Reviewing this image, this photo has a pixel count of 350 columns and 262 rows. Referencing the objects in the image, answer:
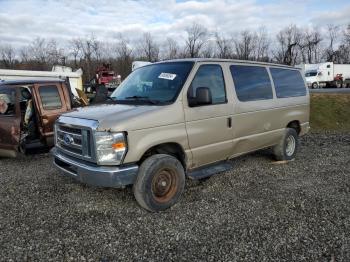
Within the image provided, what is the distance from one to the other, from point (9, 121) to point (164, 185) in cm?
448

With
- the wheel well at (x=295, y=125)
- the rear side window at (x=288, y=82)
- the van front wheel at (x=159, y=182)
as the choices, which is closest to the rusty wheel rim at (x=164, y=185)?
the van front wheel at (x=159, y=182)

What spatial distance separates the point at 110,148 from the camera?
4.49 m

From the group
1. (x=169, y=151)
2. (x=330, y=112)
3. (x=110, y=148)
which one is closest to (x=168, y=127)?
(x=169, y=151)

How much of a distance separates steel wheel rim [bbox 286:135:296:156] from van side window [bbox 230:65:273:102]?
1.35 meters

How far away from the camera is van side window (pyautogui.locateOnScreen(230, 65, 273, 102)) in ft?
20.0

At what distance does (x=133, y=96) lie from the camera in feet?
18.1

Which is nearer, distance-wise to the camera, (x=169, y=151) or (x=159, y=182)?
(x=159, y=182)

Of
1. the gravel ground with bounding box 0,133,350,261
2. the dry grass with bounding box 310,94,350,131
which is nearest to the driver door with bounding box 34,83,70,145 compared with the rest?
the gravel ground with bounding box 0,133,350,261

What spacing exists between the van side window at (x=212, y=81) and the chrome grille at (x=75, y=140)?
5.47 feet

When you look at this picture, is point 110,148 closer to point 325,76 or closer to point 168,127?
point 168,127

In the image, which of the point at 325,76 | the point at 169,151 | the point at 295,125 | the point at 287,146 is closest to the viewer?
the point at 169,151

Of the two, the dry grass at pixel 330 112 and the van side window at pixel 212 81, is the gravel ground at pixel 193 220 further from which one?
the dry grass at pixel 330 112

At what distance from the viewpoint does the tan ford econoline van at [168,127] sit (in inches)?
180

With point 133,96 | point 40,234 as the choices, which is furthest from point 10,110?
point 40,234
